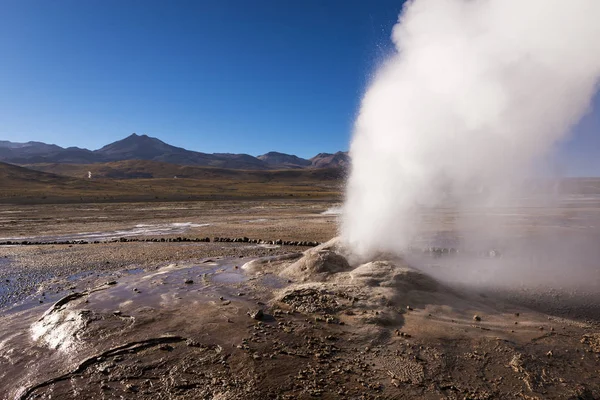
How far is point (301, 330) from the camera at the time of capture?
7.55 metres

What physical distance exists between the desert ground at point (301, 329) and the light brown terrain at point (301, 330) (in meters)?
0.04

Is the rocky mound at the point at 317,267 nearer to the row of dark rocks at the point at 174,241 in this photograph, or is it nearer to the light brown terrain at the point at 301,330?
the light brown terrain at the point at 301,330

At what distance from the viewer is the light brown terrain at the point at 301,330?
571 centimetres

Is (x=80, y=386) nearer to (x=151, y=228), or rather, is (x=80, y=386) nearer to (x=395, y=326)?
(x=395, y=326)

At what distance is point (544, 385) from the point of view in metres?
5.67

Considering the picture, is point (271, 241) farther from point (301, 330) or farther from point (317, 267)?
point (301, 330)

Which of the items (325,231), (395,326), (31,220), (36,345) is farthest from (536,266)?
(31,220)

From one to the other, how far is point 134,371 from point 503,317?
25.8 ft

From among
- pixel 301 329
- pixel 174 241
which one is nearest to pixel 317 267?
pixel 301 329

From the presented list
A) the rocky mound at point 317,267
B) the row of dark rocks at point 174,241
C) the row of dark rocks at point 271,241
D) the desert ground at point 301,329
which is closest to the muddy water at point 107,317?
the desert ground at point 301,329

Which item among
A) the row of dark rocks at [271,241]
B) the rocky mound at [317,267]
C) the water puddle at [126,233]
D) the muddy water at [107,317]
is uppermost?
the rocky mound at [317,267]

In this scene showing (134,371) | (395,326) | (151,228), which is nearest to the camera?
(134,371)

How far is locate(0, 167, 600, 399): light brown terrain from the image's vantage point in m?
5.71

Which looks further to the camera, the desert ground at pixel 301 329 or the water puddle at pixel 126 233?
the water puddle at pixel 126 233
